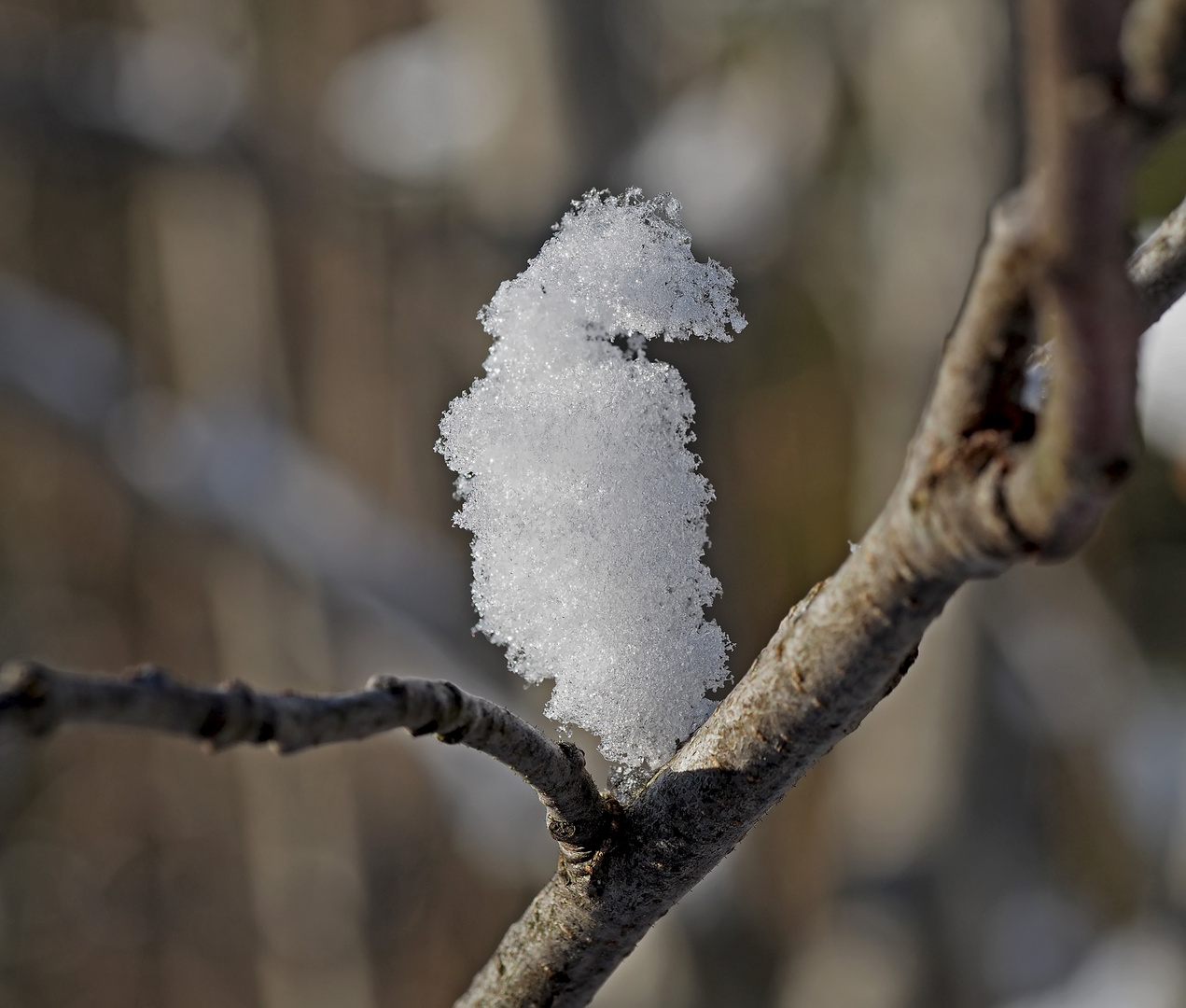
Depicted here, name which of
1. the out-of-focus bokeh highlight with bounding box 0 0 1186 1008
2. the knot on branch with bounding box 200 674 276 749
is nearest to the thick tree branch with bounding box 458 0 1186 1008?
the knot on branch with bounding box 200 674 276 749

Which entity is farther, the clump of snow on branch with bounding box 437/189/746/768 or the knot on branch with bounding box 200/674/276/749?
the clump of snow on branch with bounding box 437/189/746/768

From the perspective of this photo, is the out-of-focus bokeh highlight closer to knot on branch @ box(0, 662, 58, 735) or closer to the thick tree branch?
the thick tree branch

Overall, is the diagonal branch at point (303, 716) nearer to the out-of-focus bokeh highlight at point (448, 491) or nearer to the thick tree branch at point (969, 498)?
the thick tree branch at point (969, 498)

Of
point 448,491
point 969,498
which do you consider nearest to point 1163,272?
point 969,498

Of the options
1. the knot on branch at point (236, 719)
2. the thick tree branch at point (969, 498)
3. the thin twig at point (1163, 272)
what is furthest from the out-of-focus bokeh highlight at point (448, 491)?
the knot on branch at point (236, 719)

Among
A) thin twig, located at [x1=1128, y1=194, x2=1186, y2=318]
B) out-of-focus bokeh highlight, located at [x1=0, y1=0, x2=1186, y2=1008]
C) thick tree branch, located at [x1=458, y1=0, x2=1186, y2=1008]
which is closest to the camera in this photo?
thick tree branch, located at [x1=458, y1=0, x2=1186, y2=1008]

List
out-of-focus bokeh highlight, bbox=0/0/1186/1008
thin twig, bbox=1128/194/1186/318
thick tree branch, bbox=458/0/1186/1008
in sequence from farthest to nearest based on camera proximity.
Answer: out-of-focus bokeh highlight, bbox=0/0/1186/1008
thin twig, bbox=1128/194/1186/318
thick tree branch, bbox=458/0/1186/1008
